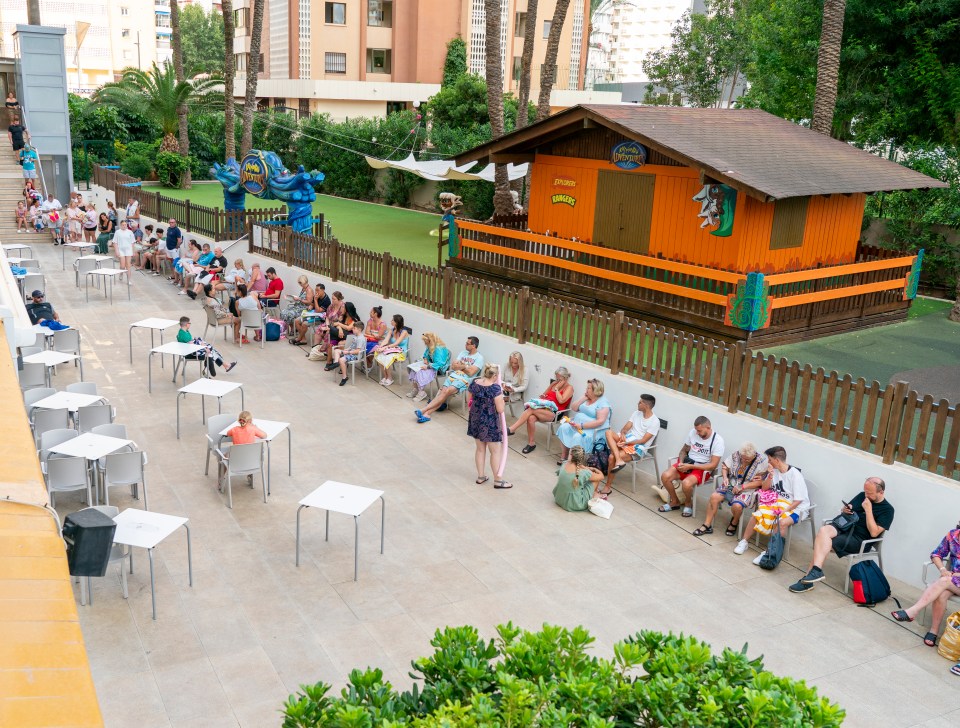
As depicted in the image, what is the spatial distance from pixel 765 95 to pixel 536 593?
23453 millimetres

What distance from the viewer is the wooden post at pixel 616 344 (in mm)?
11773

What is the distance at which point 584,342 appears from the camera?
1241cm

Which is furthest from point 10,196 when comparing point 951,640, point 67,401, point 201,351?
point 951,640

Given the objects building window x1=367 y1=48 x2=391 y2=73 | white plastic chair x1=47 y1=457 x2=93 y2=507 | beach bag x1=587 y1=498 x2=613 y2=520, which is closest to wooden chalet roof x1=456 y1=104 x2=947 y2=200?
beach bag x1=587 y1=498 x2=613 y2=520

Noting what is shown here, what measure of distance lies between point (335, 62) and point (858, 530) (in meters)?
48.9

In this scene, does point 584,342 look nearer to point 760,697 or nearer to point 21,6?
point 760,697

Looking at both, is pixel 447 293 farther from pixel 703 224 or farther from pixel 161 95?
pixel 161 95

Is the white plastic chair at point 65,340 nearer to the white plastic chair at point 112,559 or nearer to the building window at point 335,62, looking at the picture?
the white plastic chair at point 112,559

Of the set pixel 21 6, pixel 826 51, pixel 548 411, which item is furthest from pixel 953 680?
pixel 21 6

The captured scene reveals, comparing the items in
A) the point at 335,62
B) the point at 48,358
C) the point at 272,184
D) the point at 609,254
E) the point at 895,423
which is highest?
the point at 335,62

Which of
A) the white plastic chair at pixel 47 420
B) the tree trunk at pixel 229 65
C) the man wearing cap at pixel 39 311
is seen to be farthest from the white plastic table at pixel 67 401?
the tree trunk at pixel 229 65

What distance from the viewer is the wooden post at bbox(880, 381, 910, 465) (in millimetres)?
8961

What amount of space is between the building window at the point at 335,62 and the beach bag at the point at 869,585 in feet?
161

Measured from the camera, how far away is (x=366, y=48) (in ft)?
172
